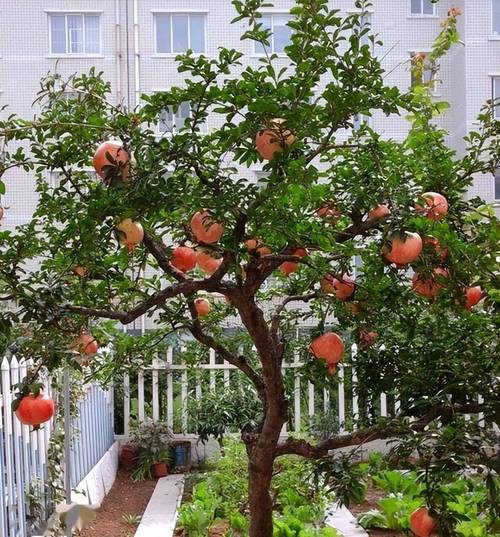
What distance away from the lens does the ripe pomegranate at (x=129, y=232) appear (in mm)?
1075

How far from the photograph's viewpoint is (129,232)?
43.0 inches

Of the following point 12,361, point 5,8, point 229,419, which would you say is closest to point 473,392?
point 12,361

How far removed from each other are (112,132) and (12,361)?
146 centimetres

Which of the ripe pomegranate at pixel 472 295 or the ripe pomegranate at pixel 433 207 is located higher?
the ripe pomegranate at pixel 433 207

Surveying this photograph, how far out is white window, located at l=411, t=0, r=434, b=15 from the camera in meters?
6.60

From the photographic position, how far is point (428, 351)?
1571 millimetres

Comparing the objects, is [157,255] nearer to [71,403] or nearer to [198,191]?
[198,191]

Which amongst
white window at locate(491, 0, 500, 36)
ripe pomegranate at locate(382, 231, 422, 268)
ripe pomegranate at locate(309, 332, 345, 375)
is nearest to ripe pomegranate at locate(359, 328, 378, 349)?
ripe pomegranate at locate(309, 332, 345, 375)

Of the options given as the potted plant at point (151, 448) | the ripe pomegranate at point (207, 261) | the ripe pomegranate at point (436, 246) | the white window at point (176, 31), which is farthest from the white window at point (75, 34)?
the ripe pomegranate at point (436, 246)

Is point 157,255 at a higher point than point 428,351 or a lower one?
higher

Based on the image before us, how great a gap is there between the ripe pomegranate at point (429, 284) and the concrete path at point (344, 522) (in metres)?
1.72

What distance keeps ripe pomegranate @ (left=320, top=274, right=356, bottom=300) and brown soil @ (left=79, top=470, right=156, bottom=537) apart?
1594mm

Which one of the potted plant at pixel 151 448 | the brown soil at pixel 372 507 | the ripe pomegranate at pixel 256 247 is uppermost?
the ripe pomegranate at pixel 256 247

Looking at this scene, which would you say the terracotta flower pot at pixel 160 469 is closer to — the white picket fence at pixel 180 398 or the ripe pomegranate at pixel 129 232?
the white picket fence at pixel 180 398
